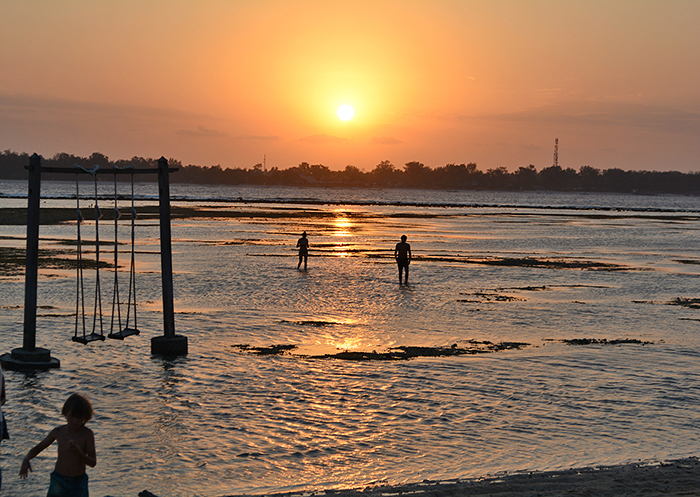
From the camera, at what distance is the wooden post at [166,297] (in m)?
13.0

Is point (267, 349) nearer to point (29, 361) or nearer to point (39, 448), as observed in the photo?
point (29, 361)

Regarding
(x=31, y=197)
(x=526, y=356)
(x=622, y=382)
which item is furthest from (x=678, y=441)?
(x=31, y=197)

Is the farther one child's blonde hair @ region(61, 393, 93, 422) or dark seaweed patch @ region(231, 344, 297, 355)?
dark seaweed patch @ region(231, 344, 297, 355)

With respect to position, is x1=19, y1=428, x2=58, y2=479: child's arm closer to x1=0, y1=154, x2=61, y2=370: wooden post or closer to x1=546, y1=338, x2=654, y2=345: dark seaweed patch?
x1=0, y1=154, x2=61, y2=370: wooden post

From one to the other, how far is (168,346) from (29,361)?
2.33m

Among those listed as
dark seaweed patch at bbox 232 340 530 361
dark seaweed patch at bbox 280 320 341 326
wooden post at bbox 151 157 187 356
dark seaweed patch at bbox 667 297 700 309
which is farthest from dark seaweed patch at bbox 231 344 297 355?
dark seaweed patch at bbox 667 297 700 309

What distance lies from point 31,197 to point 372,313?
873 centimetres

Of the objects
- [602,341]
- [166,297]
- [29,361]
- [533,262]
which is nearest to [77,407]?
[29,361]

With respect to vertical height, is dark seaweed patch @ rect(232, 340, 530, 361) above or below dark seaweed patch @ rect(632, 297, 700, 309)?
below

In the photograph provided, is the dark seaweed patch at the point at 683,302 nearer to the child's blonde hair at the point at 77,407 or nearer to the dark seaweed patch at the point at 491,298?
the dark seaweed patch at the point at 491,298

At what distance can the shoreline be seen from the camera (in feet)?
23.2

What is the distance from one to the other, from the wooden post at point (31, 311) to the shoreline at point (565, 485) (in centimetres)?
610

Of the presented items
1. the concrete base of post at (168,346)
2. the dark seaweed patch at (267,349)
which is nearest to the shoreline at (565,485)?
the concrete base of post at (168,346)

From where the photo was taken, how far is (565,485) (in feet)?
24.0
